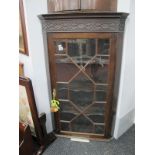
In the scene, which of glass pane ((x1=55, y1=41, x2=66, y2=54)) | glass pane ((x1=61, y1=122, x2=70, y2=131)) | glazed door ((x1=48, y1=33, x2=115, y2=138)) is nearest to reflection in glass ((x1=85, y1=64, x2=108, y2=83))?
glazed door ((x1=48, y1=33, x2=115, y2=138))

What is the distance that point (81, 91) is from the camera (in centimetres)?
168

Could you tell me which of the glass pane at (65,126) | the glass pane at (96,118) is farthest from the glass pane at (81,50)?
the glass pane at (65,126)

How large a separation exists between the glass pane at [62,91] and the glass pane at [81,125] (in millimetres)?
314

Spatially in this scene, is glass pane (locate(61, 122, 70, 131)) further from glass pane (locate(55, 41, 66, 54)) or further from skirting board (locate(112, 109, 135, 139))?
glass pane (locate(55, 41, 66, 54))

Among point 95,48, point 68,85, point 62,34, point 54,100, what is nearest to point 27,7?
point 62,34

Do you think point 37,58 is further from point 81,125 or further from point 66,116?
point 81,125

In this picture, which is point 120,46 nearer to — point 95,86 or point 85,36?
point 85,36

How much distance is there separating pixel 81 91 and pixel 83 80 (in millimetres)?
137

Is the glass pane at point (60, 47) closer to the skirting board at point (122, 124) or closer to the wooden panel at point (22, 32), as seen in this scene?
the wooden panel at point (22, 32)

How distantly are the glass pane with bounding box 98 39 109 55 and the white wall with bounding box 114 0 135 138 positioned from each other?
20 centimetres

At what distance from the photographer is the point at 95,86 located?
63.7 inches
